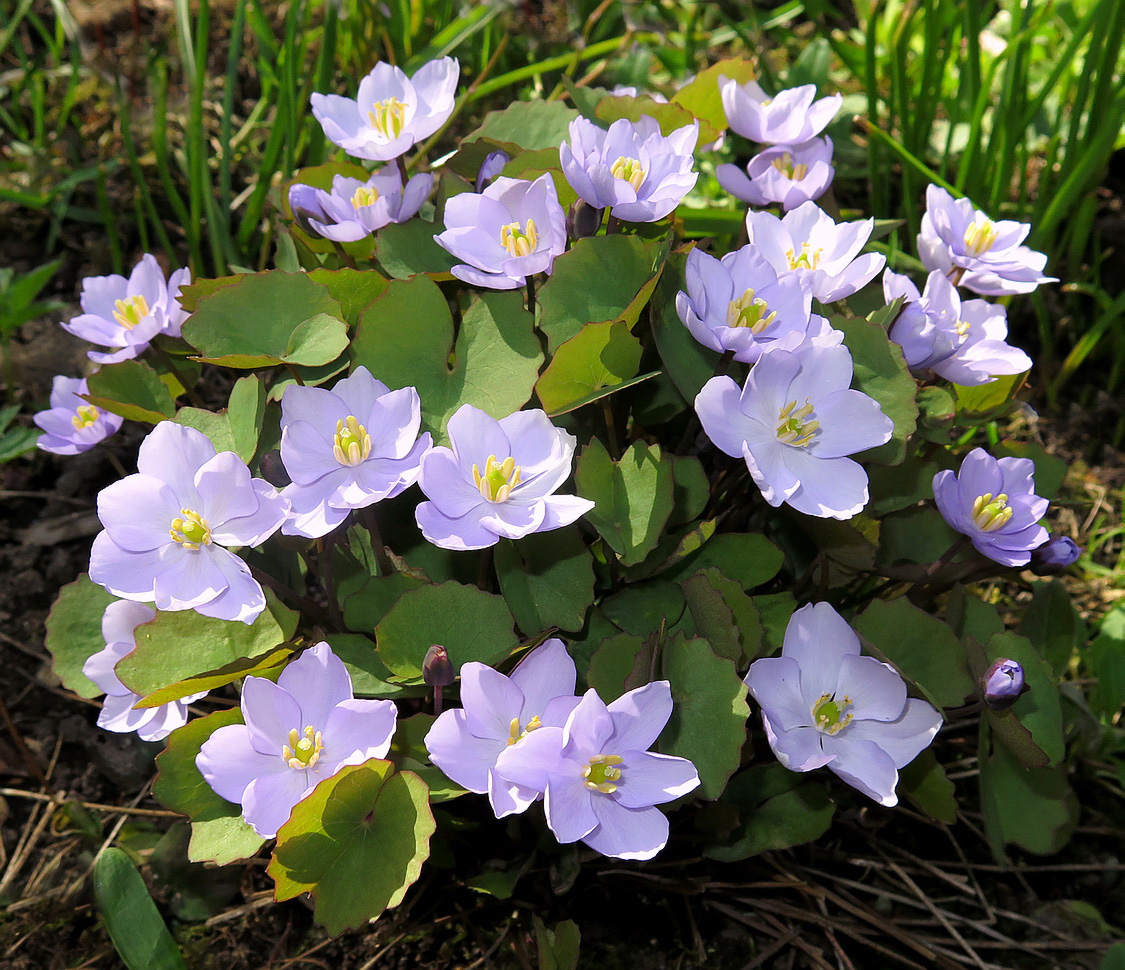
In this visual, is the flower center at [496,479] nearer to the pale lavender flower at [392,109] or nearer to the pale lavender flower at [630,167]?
the pale lavender flower at [630,167]

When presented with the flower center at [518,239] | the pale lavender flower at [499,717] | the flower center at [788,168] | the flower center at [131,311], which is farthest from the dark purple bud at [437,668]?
the flower center at [788,168]

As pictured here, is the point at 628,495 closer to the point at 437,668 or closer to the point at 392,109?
the point at 437,668

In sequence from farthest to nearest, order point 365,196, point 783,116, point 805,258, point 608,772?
point 783,116 < point 365,196 < point 805,258 < point 608,772

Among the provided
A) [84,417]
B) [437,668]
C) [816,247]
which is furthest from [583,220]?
[84,417]

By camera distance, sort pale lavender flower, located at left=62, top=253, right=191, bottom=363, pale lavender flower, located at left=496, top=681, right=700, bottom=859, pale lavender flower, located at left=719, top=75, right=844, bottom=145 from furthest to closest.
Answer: pale lavender flower, located at left=719, top=75, right=844, bottom=145 < pale lavender flower, located at left=62, top=253, right=191, bottom=363 < pale lavender flower, located at left=496, top=681, right=700, bottom=859

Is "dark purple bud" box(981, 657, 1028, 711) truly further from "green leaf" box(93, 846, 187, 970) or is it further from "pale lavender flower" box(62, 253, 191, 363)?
"pale lavender flower" box(62, 253, 191, 363)

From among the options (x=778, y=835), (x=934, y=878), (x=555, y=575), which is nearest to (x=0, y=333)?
(x=555, y=575)

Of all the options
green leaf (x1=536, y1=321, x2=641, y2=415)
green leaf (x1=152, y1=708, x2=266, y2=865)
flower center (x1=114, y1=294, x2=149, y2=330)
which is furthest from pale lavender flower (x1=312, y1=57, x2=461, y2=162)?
green leaf (x1=152, y1=708, x2=266, y2=865)
